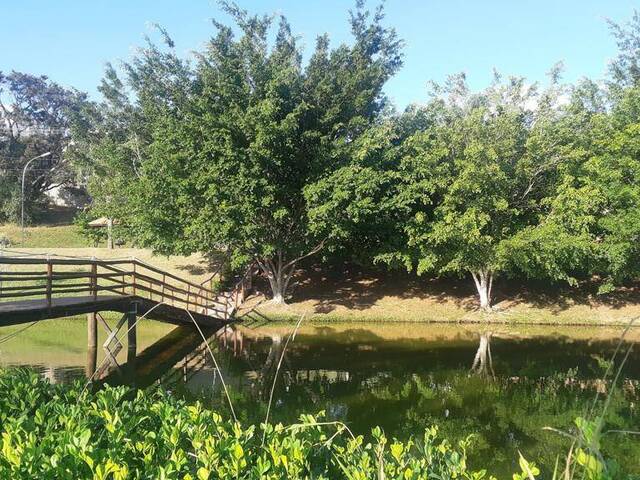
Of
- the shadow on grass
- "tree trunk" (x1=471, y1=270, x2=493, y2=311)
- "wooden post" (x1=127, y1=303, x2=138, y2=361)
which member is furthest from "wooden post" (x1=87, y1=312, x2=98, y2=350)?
"tree trunk" (x1=471, y1=270, x2=493, y2=311)

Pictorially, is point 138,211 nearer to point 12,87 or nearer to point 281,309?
point 281,309

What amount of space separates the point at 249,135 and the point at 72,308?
9.71m

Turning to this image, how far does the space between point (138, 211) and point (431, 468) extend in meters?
20.5

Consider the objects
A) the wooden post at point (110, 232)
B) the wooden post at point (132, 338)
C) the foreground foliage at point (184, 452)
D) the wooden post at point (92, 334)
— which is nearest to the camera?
the foreground foliage at point (184, 452)

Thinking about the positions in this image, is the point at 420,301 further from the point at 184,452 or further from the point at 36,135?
the point at 36,135

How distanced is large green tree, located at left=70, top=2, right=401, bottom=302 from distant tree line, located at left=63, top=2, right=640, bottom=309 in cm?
7

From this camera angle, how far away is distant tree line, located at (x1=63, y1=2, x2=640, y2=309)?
64.5 ft

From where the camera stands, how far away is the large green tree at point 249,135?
19469 millimetres

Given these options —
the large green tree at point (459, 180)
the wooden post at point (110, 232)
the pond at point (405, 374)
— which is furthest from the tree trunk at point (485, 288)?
the wooden post at point (110, 232)

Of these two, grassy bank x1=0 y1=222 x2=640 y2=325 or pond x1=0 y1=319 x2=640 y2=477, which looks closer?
pond x1=0 y1=319 x2=640 y2=477

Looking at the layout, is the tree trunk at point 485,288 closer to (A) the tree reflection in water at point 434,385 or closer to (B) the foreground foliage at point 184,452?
(A) the tree reflection in water at point 434,385

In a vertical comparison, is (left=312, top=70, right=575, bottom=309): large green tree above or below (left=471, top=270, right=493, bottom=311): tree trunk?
above

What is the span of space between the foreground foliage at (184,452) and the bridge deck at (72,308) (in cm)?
329

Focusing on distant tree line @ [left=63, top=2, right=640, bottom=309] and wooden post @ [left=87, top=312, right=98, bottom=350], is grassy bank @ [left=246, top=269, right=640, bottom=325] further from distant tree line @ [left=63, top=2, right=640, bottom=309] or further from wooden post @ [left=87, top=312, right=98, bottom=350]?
wooden post @ [left=87, top=312, right=98, bottom=350]
